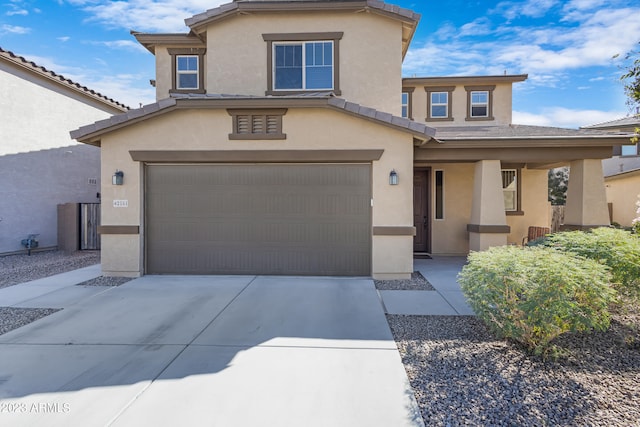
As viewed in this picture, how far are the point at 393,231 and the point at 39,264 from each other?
10216 mm

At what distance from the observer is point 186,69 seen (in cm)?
1094

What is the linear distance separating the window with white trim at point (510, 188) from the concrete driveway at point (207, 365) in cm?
769

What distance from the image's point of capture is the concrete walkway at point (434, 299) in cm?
575

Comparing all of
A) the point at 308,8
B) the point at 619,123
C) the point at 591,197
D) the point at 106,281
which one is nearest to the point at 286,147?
the point at 308,8

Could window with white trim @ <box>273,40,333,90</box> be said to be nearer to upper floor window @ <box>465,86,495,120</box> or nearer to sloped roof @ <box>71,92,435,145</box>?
sloped roof @ <box>71,92,435,145</box>

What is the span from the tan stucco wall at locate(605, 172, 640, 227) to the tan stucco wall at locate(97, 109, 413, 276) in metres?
16.6

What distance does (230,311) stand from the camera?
223 inches

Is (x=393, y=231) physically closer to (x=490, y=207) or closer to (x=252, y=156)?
(x=490, y=207)

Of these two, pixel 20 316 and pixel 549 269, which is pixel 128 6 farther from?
pixel 549 269

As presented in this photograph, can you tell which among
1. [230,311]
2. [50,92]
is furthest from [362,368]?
[50,92]

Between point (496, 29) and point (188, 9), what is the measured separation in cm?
1027

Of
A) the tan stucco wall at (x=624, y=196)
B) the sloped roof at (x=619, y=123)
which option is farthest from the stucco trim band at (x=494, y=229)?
the sloped roof at (x=619, y=123)

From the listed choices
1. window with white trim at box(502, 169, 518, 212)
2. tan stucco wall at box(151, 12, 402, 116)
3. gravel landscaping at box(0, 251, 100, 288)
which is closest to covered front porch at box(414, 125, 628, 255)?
window with white trim at box(502, 169, 518, 212)

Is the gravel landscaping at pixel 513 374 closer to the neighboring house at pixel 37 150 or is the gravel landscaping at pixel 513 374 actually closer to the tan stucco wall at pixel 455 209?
the tan stucco wall at pixel 455 209
